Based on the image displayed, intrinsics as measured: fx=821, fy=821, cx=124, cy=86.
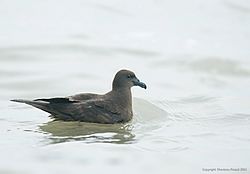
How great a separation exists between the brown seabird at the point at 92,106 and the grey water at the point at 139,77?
5.2 inches

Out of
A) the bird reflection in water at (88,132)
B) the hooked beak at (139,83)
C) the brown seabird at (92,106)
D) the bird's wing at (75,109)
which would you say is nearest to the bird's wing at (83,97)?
the brown seabird at (92,106)

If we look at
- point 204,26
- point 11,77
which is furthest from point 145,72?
point 204,26

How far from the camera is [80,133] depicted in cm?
1031

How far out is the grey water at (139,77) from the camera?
365 inches

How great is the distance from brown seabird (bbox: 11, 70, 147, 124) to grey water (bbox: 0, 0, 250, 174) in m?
0.13

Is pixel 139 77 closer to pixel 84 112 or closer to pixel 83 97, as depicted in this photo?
pixel 83 97

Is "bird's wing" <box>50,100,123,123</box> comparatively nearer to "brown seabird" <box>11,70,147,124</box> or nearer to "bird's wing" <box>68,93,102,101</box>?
"brown seabird" <box>11,70,147,124</box>

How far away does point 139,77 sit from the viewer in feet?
46.0

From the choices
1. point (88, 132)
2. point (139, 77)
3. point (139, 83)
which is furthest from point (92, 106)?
point (139, 77)

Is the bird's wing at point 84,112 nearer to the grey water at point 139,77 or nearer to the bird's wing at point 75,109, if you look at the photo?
the bird's wing at point 75,109

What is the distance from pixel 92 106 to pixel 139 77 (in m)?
3.22

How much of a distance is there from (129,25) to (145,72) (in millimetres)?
3257

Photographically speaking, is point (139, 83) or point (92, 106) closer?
point (92, 106)

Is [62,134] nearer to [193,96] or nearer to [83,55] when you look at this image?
[193,96]
